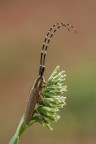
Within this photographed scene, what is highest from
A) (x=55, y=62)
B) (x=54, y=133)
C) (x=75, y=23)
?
(x=75, y=23)

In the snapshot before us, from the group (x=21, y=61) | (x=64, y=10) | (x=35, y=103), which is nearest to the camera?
(x=35, y=103)

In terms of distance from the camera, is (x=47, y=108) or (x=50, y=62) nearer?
(x=47, y=108)

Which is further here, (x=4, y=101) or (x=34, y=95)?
(x=4, y=101)

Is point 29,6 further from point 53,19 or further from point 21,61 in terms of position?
point 21,61

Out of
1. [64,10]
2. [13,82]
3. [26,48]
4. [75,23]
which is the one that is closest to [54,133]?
[13,82]

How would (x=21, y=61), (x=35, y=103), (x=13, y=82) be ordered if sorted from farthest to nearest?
(x=21, y=61)
(x=13, y=82)
(x=35, y=103)

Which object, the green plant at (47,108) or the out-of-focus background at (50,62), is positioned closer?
the green plant at (47,108)

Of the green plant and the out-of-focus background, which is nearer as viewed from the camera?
the green plant

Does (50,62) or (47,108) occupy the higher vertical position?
(50,62)
